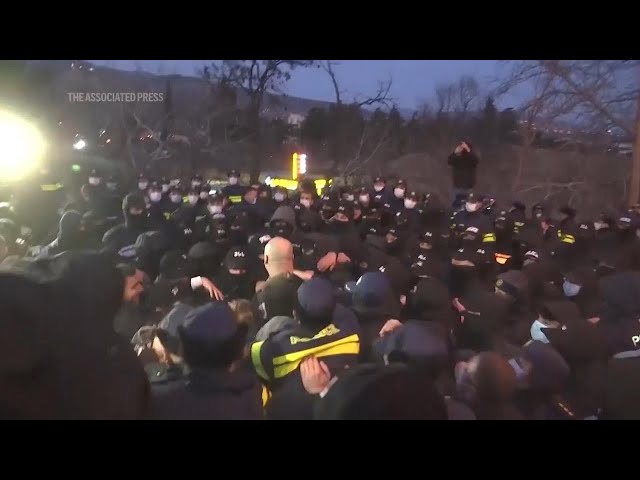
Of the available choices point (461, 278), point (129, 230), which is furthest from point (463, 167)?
point (129, 230)

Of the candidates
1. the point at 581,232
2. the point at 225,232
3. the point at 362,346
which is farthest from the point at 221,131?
the point at 362,346

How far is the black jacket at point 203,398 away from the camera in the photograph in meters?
2.36

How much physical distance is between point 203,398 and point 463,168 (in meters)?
8.12

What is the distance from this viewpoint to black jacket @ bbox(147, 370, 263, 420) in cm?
236

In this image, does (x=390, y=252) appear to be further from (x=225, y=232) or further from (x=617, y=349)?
(x=617, y=349)

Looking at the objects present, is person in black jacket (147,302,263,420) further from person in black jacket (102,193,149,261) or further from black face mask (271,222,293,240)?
black face mask (271,222,293,240)

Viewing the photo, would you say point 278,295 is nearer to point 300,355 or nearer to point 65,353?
point 300,355

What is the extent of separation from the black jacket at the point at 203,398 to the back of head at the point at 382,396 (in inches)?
23.3

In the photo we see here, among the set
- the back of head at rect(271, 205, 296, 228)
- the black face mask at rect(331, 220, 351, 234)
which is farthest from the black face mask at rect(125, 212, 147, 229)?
the black face mask at rect(331, 220, 351, 234)

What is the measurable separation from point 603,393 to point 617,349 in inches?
20.3

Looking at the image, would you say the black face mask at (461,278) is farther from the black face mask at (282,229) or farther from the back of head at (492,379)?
the back of head at (492,379)

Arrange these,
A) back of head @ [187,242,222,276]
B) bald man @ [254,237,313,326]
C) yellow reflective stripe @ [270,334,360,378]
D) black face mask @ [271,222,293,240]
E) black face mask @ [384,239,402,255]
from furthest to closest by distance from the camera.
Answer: black face mask @ [384,239,402,255] → black face mask @ [271,222,293,240] → back of head @ [187,242,222,276] → bald man @ [254,237,313,326] → yellow reflective stripe @ [270,334,360,378]

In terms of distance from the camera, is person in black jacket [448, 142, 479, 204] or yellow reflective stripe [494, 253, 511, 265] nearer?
yellow reflective stripe [494, 253, 511, 265]

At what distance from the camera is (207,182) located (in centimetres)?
921
